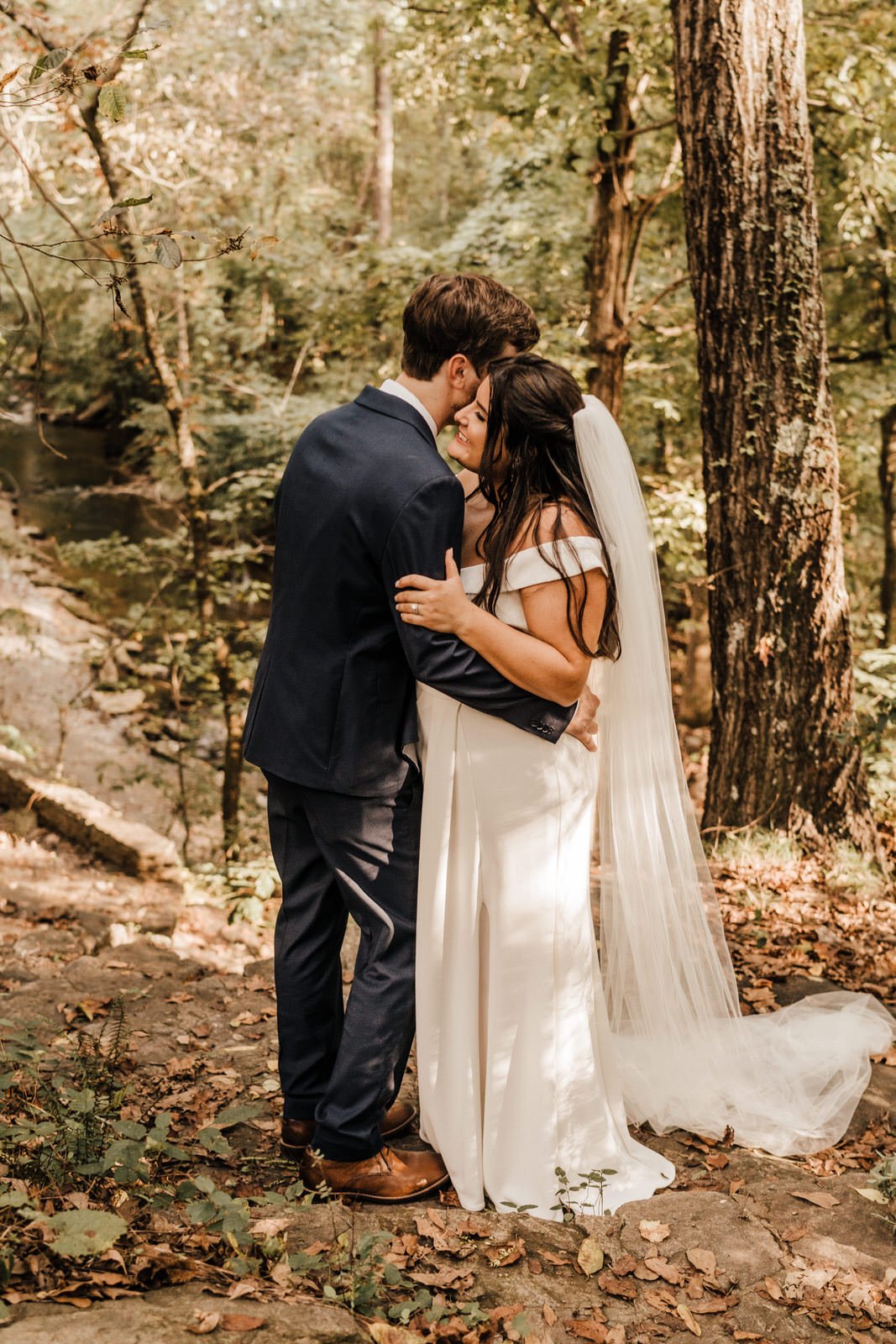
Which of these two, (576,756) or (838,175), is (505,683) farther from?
(838,175)

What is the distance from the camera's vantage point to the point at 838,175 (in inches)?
334

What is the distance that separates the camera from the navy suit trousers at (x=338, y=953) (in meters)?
2.71

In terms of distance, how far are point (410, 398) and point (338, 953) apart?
61.6 inches

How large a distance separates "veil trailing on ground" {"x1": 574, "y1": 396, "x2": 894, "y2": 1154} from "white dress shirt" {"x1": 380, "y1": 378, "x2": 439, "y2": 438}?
620 millimetres

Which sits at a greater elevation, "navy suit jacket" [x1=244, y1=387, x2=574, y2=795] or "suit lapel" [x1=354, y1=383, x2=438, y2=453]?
"suit lapel" [x1=354, y1=383, x2=438, y2=453]

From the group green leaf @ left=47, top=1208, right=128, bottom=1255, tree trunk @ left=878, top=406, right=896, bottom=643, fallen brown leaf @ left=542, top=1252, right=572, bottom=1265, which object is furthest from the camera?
tree trunk @ left=878, top=406, right=896, bottom=643

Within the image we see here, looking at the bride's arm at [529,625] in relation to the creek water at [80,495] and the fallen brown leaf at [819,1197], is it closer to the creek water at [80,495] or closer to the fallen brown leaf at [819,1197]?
the fallen brown leaf at [819,1197]

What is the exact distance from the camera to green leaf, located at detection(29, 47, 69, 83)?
2.15m

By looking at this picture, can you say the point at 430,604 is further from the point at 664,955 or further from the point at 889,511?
the point at 889,511

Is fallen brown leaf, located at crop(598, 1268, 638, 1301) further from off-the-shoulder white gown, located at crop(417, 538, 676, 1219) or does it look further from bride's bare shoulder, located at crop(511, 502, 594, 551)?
bride's bare shoulder, located at crop(511, 502, 594, 551)

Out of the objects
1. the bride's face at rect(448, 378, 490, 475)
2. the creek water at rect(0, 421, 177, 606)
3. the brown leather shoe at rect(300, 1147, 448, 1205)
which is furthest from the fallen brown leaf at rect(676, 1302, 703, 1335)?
the creek water at rect(0, 421, 177, 606)

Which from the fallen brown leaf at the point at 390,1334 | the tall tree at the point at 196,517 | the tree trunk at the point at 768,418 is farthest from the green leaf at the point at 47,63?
the tall tree at the point at 196,517

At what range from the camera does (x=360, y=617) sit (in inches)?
104

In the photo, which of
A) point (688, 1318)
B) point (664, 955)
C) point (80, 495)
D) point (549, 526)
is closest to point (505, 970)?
point (664, 955)
